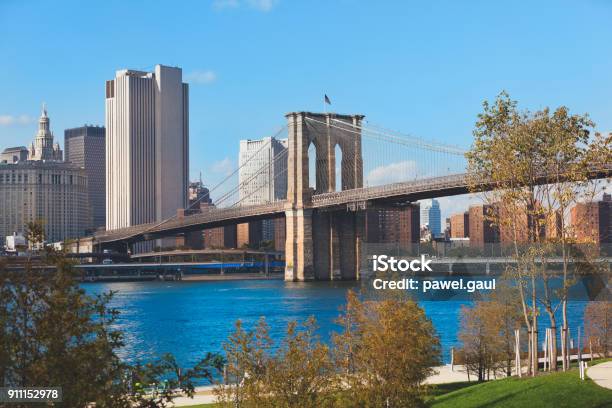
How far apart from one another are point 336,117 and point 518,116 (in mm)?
80545

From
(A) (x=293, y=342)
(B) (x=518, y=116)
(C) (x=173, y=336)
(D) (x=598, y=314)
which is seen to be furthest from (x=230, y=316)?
(A) (x=293, y=342)

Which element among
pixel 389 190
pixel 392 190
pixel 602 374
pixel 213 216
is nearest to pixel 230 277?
pixel 213 216

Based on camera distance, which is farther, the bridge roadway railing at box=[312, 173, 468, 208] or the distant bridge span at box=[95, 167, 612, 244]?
the distant bridge span at box=[95, 167, 612, 244]

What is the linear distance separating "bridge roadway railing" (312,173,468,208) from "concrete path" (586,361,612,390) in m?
44.0

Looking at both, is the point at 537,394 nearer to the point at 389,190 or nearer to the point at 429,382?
the point at 429,382

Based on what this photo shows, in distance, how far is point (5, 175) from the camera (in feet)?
656

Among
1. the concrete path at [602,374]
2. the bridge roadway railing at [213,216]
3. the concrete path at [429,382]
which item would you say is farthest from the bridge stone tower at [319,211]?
the concrete path at [602,374]

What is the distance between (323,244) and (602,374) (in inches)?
2925

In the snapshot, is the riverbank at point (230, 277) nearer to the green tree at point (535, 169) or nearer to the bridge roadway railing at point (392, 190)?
the bridge roadway railing at point (392, 190)

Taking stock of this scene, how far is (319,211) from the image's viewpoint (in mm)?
93562

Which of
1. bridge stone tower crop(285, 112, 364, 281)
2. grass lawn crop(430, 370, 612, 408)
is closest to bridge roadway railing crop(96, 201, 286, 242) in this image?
bridge stone tower crop(285, 112, 364, 281)

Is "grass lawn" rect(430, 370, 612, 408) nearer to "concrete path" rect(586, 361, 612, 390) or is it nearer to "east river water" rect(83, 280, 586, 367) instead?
"concrete path" rect(586, 361, 612, 390)

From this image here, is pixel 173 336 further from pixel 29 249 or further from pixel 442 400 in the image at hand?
pixel 29 249

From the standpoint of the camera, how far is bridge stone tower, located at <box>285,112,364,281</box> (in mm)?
92000
